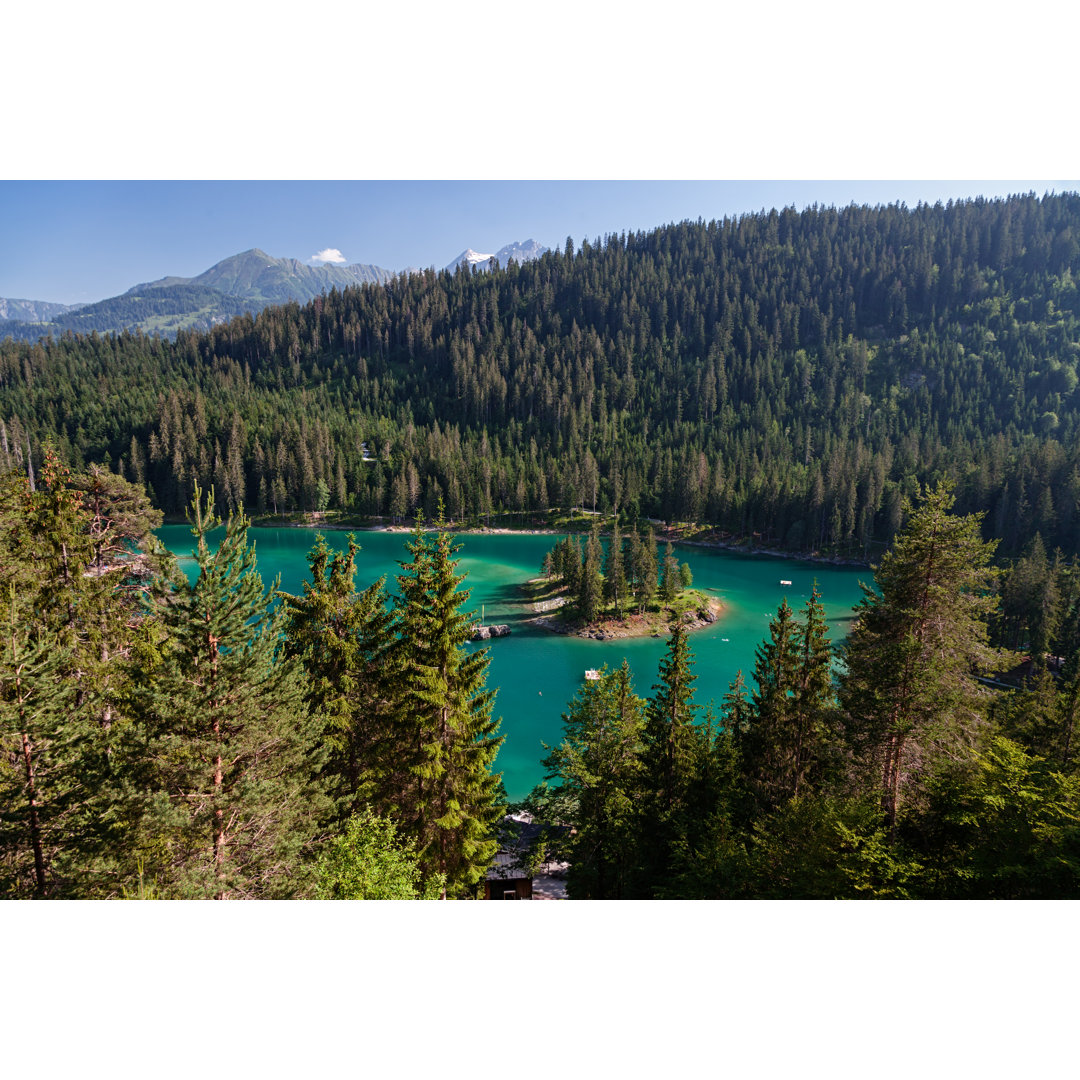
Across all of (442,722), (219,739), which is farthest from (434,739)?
(219,739)

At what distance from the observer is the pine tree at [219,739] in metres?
9.81

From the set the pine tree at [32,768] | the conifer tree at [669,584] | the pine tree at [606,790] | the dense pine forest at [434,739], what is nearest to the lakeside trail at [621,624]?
the conifer tree at [669,584]

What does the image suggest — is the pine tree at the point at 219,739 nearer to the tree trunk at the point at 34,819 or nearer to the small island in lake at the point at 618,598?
the tree trunk at the point at 34,819

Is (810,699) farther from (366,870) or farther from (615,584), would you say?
(615,584)

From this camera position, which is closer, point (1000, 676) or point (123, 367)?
point (1000, 676)

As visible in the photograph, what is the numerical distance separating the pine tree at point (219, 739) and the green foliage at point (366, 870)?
549 millimetres

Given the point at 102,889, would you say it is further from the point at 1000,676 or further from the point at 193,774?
the point at 1000,676

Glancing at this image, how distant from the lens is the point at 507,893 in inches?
787

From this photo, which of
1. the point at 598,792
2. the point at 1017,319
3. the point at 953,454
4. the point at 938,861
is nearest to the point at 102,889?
the point at 598,792

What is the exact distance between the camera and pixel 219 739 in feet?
34.4

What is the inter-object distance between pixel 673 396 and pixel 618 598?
374ft

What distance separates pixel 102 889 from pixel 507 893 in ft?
43.7

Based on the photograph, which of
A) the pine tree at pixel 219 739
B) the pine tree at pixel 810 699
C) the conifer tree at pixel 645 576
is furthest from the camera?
the conifer tree at pixel 645 576

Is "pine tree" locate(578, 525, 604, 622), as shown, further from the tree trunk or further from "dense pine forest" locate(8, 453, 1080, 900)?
the tree trunk
